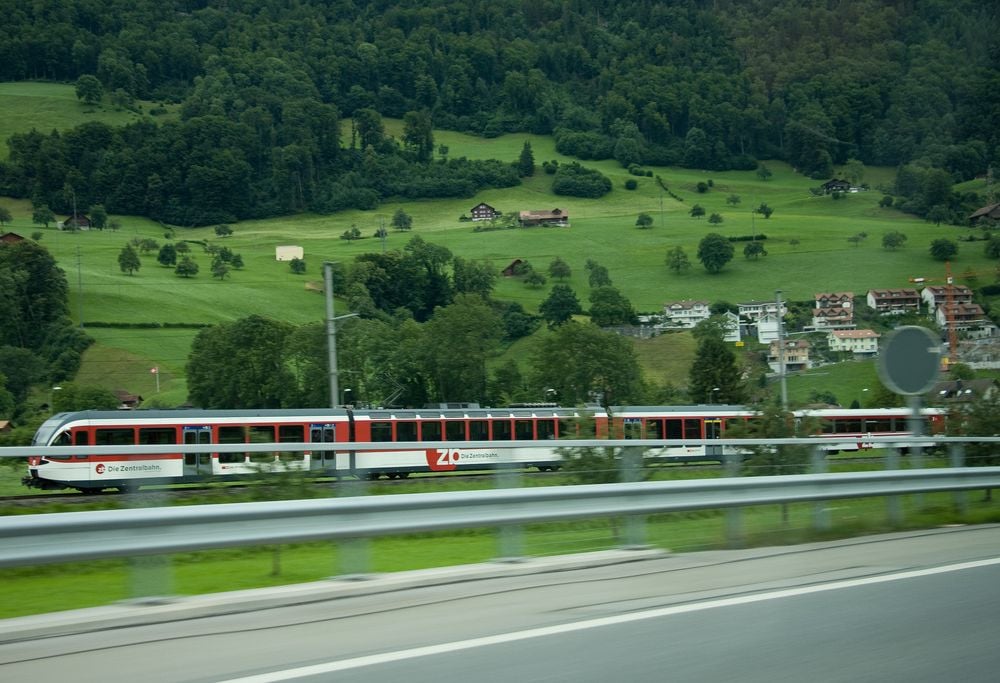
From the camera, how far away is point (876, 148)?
582 feet

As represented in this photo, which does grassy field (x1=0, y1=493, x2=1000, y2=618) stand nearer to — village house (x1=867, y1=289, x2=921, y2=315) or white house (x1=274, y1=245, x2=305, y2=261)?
village house (x1=867, y1=289, x2=921, y2=315)

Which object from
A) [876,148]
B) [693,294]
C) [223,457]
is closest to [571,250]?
[693,294]

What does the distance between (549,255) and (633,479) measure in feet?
404

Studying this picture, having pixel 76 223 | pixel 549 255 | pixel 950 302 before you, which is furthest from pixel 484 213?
pixel 950 302

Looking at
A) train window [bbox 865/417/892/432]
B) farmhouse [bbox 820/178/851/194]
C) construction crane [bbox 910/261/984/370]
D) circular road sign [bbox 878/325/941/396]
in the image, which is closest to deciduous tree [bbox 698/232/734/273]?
construction crane [bbox 910/261/984/370]

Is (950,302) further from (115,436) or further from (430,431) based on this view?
(115,436)

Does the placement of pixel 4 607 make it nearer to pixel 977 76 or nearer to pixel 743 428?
pixel 743 428

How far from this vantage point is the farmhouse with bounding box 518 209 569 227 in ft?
511

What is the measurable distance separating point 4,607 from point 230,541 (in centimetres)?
143

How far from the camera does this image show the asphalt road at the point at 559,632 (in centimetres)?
572

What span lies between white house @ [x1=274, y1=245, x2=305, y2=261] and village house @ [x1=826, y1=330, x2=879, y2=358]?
79918 millimetres

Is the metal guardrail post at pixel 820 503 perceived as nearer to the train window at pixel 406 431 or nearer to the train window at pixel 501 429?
the train window at pixel 406 431

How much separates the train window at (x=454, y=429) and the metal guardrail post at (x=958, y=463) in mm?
26811

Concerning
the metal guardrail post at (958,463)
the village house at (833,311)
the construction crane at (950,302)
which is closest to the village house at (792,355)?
the village house at (833,311)
